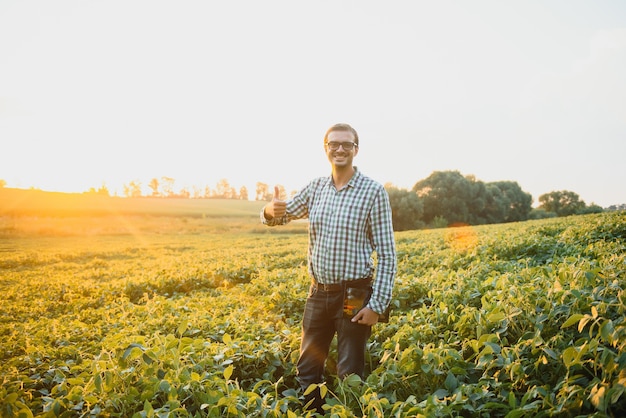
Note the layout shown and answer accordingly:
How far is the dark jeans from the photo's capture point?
3.44m

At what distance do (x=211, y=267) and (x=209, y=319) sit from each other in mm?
6922

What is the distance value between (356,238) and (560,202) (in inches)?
3946

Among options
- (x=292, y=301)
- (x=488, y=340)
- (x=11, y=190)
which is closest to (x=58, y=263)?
(x=11, y=190)

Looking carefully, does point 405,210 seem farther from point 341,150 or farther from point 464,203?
point 341,150

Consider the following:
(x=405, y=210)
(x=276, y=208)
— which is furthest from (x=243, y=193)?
(x=276, y=208)

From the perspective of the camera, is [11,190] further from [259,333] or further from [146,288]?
[259,333]

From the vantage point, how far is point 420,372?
3.04 metres

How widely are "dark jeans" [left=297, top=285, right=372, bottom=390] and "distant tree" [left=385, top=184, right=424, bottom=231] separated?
187 ft

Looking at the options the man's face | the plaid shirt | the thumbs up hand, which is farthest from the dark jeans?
the man's face

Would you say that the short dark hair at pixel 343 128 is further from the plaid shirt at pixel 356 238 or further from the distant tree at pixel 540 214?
the distant tree at pixel 540 214

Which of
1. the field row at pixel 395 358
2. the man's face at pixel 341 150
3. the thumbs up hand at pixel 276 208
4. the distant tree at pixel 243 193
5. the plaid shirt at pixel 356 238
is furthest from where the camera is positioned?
the distant tree at pixel 243 193

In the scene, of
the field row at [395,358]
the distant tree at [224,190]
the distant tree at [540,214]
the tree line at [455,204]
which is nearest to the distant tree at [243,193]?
the distant tree at [224,190]

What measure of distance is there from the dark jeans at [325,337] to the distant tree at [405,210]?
57015 millimetres

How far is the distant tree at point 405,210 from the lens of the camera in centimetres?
5956
